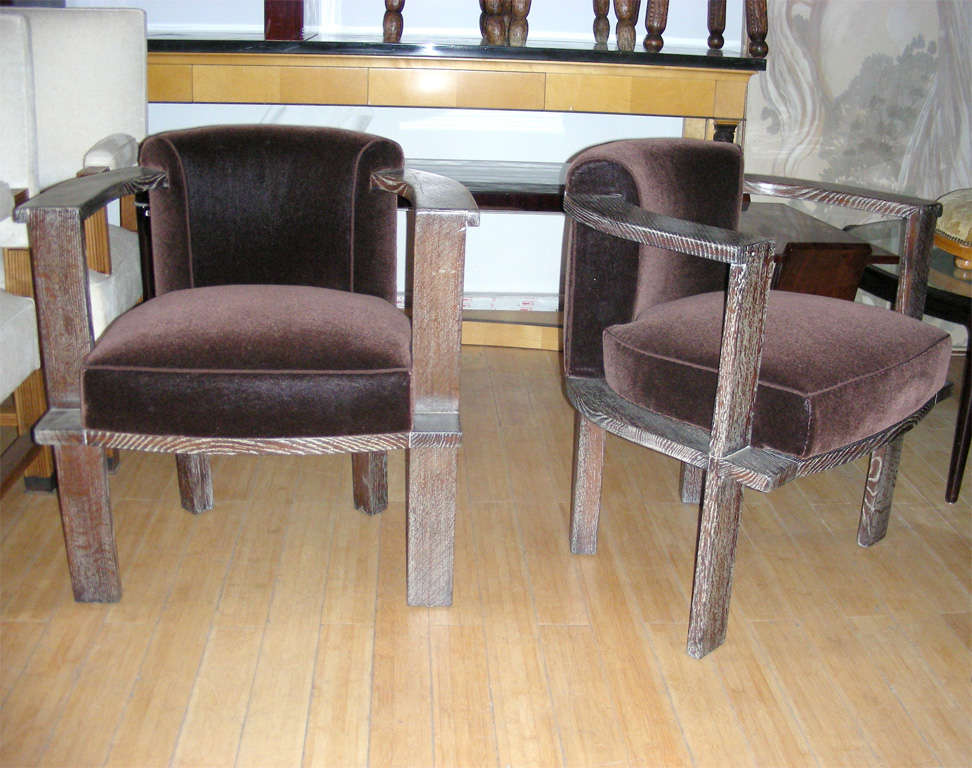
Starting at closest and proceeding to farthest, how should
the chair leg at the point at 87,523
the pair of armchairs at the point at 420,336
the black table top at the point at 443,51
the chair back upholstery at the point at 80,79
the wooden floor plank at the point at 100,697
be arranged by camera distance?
the wooden floor plank at the point at 100,697 < the pair of armchairs at the point at 420,336 < the chair leg at the point at 87,523 < the chair back upholstery at the point at 80,79 < the black table top at the point at 443,51

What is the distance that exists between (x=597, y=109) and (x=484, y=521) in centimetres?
123

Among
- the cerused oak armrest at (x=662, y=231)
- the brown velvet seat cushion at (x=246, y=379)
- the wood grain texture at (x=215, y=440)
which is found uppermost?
the cerused oak armrest at (x=662, y=231)

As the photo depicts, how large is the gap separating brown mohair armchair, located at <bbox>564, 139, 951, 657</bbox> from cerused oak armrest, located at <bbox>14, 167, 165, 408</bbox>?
736mm

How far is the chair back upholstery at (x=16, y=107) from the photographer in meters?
2.08

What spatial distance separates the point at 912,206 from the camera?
1708mm

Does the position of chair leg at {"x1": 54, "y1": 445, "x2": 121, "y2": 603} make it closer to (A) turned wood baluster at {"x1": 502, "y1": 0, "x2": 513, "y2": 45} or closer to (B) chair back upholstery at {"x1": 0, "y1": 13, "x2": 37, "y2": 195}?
(B) chair back upholstery at {"x1": 0, "y1": 13, "x2": 37, "y2": 195}

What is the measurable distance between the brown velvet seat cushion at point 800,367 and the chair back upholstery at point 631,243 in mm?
67

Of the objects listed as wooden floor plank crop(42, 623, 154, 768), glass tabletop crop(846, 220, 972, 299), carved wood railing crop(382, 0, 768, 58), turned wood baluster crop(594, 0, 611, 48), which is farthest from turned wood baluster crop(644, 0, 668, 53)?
wooden floor plank crop(42, 623, 154, 768)

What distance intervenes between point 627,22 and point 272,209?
4.80 feet

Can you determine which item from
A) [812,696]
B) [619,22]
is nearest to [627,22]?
[619,22]

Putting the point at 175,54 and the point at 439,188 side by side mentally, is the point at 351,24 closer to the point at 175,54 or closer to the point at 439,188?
the point at 175,54

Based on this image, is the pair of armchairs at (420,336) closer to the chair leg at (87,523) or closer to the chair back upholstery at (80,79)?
the chair leg at (87,523)

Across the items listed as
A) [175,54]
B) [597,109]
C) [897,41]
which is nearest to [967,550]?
[597,109]

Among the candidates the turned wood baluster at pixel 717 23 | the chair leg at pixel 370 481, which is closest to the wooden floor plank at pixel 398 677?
the chair leg at pixel 370 481
